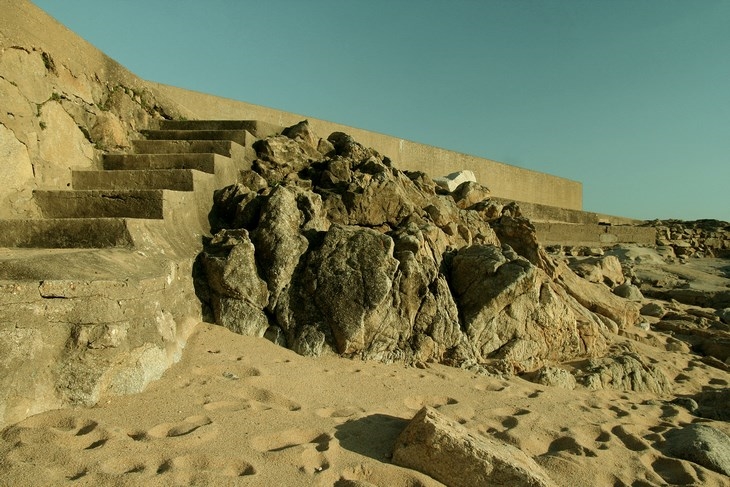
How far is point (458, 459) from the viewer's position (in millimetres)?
2438

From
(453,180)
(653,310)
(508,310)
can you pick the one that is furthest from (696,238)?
(508,310)

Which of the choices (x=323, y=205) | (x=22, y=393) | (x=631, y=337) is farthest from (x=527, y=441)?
(x=631, y=337)

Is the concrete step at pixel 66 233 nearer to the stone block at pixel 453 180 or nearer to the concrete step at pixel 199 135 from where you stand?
the concrete step at pixel 199 135

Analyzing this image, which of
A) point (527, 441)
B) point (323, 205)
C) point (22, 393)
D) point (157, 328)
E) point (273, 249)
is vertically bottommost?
point (527, 441)

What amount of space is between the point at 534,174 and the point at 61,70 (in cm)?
1553

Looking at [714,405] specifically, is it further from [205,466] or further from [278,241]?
[205,466]

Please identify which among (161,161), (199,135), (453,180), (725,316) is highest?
(453,180)

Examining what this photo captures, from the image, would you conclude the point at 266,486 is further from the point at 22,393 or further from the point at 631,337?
the point at 631,337

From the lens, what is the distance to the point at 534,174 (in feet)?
58.0

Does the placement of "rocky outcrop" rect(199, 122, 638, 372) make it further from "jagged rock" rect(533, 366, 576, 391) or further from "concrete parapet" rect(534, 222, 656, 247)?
"concrete parapet" rect(534, 222, 656, 247)

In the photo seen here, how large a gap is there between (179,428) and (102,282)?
969 mm

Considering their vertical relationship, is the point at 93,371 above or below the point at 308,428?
above

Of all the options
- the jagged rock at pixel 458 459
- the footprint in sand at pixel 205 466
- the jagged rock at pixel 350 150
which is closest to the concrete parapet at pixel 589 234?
the jagged rock at pixel 350 150

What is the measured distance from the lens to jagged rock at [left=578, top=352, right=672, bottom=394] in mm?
4730
